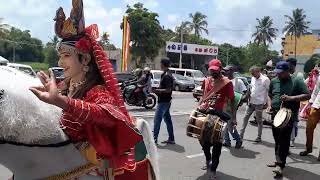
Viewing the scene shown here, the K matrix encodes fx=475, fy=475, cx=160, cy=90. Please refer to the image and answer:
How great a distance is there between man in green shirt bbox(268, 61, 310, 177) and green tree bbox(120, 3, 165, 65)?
111ft

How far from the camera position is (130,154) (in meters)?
2.59

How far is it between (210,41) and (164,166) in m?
74.0

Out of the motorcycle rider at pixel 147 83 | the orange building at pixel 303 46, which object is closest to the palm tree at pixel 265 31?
the orange building at pixel 303 46

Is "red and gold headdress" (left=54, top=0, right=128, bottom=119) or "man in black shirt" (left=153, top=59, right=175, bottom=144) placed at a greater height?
"red and gold headdress" (left=54, top=0, right=128, bottom=119)

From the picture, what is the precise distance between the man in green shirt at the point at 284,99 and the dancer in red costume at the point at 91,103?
4.73m

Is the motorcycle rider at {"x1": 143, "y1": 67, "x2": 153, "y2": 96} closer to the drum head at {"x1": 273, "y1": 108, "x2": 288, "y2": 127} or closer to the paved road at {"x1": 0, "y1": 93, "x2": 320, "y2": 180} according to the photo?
the paved road at {"x1": 0, "y1": 93, "x2": 320, "y2": 180}

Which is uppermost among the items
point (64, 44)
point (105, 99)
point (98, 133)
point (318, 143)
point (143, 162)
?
point (64, 44)

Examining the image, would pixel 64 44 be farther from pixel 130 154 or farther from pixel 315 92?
pixel 315 92

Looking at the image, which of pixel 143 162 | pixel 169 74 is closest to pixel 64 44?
pixel 143 162

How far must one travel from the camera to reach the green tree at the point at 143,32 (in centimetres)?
4088

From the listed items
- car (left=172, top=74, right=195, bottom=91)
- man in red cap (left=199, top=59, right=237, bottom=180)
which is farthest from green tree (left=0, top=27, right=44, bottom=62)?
man in red cap (left=199, top=59, right=237, bottom=180)

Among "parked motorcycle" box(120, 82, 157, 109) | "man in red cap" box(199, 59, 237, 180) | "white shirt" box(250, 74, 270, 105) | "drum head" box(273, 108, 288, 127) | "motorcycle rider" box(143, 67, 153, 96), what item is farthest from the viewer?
"motorcycle rider" box(143, 67, 153, 96)

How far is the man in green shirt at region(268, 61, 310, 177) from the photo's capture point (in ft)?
23.5

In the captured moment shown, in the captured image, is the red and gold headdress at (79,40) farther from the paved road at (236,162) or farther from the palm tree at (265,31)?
the palm tree at (265,31)
